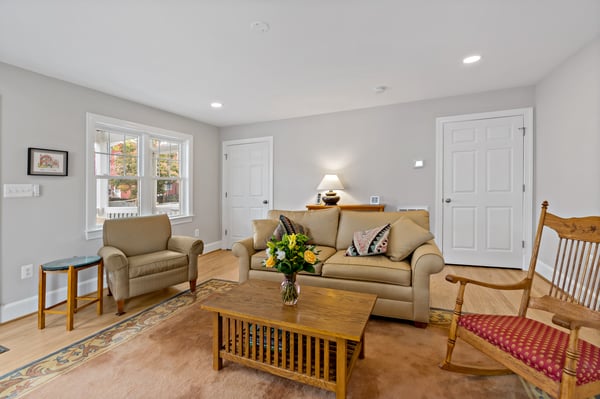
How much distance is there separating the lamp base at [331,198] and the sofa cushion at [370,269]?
67.8 inches

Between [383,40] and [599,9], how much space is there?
151 centimetres

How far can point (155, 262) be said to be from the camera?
2.77 metres

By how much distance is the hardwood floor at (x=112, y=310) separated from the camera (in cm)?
202

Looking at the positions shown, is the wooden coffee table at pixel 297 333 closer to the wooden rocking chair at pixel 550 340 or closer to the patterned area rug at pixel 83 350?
the wooden rocking chair at pixel 550 340

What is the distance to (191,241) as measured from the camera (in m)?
3.14

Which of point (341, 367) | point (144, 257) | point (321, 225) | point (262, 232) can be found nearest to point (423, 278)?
point (341, 367)

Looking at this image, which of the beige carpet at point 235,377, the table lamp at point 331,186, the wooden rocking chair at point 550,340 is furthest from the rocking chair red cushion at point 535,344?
the table lamp at point 331,186

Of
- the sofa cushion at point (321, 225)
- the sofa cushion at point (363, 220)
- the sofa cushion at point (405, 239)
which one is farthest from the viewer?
the sofa cushion at point (321, 225)

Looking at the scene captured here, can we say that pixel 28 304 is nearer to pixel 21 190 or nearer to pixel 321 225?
pixel 21 190

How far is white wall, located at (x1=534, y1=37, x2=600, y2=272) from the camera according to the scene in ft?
8.27

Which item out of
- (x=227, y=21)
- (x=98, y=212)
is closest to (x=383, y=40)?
(x=227, y=21)

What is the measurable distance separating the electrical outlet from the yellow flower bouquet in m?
2.63

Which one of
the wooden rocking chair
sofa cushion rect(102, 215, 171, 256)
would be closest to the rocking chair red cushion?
the wooden rocking chair

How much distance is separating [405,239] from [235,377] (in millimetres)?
1739
